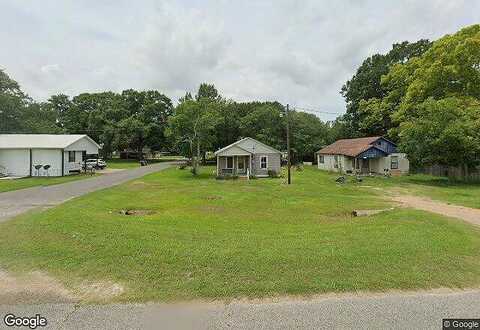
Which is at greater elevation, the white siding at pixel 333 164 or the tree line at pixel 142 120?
the tree line at pixel 142 120

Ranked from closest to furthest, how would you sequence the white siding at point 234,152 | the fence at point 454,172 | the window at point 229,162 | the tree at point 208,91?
the fence at point 454,172 → the white siding at point 234,152 → the window at point 229,162 → the tree at point 208,91

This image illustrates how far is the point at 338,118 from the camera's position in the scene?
183ft

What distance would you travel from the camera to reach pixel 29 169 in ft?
93.4

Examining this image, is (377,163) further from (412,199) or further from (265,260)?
(265,260)

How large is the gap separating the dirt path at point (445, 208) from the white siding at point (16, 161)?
31.3m

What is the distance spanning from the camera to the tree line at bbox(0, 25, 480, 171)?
24.3 metres

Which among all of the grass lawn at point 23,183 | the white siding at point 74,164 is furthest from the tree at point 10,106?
the grass lawn at point 23,183

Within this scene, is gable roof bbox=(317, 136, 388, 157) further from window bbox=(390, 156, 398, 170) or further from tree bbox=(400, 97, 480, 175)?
tree bbox=(400, 97, 480, 175)

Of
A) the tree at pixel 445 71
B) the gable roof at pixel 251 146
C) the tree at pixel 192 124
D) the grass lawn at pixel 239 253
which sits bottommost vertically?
the grass lawn at pixel 239 253

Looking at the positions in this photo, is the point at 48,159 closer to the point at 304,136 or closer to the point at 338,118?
the point at 304,136

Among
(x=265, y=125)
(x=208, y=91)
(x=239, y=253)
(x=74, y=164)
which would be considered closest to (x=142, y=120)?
(x=208, y=91)

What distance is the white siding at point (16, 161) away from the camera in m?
28.5

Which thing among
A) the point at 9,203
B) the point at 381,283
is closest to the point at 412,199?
the point at 381,283

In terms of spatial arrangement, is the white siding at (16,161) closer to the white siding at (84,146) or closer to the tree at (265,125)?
the white siding at (84,146)
